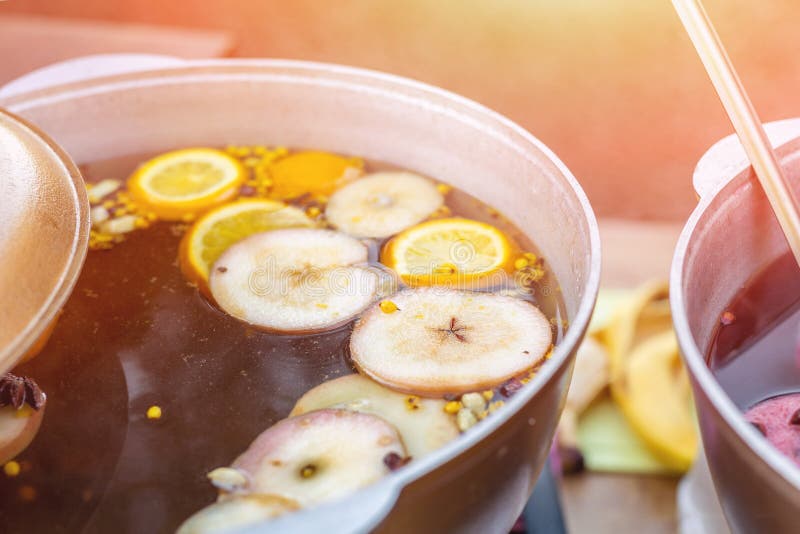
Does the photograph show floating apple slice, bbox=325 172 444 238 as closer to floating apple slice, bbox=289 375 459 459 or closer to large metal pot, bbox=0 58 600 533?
large metal pot, bbox=0 58 600 533

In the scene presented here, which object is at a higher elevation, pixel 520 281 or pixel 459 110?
pixel 459 110

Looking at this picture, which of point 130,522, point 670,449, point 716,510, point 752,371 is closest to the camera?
point 130,522

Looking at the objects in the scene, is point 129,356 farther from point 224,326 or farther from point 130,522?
point 130,522

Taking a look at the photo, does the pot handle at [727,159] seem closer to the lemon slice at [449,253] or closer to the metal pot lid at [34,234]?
the lemon slice at [449,253]

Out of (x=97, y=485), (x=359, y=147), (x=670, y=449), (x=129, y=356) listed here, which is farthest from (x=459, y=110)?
(x=670, y=449)

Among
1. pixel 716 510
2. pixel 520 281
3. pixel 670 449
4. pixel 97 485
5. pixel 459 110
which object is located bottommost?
pixel 670 449

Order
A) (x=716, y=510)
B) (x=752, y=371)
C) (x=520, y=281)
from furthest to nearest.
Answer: (x=716, y=510) < (x=520, y=281) < (x=752, y=371)

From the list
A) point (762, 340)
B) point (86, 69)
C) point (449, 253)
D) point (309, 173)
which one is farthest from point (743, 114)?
point (86, 69)

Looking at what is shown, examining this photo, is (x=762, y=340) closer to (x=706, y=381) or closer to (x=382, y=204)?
(x=706, y=381)
